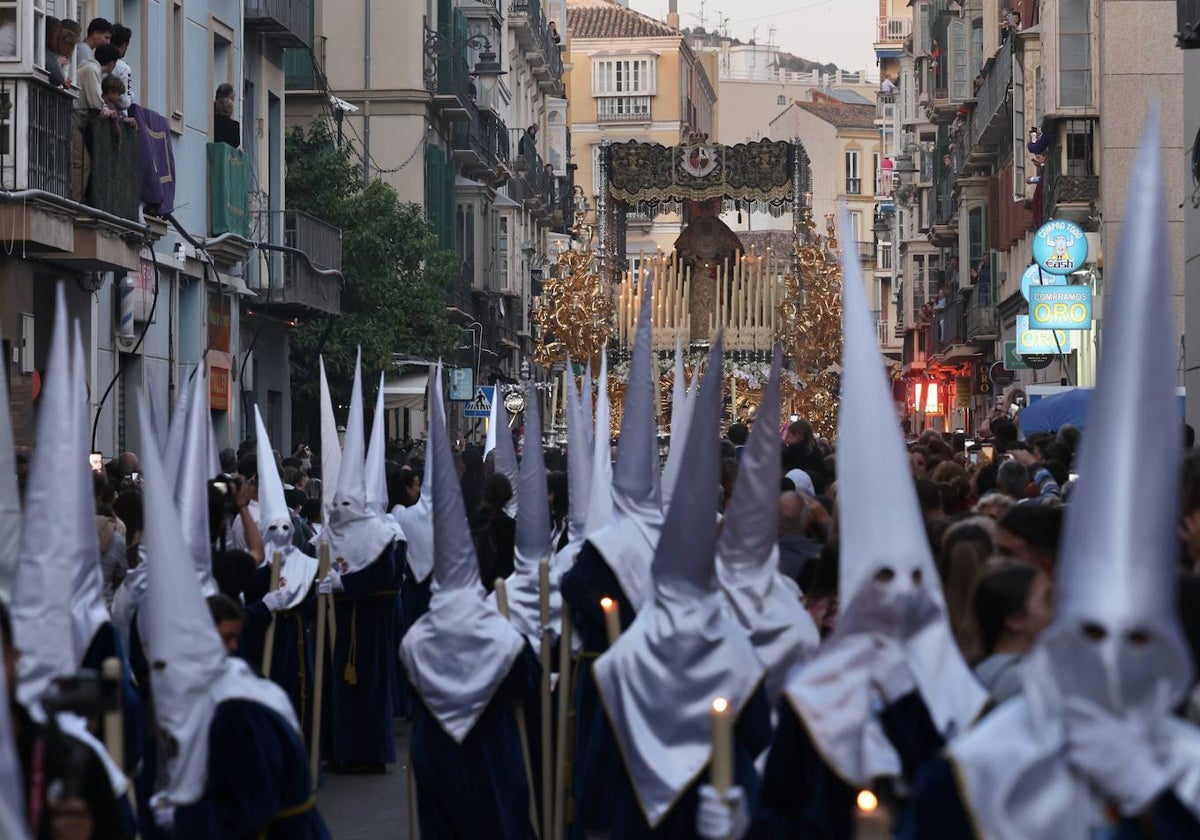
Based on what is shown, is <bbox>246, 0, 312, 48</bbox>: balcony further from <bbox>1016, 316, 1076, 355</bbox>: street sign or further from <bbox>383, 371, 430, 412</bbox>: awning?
<bbox>1016, 316, 1076, 355</bbox>: street sign

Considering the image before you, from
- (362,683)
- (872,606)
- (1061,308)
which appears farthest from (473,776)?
(1061,308)

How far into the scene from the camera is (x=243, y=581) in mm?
9438

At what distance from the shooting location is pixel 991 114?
46.2 m

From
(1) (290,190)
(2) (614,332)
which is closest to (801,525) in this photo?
(2) (614,332)

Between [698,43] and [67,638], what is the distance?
109075 mm

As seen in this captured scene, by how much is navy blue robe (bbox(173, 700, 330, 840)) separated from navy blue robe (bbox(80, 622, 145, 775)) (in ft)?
2.92

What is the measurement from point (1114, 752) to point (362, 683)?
31.5 ft

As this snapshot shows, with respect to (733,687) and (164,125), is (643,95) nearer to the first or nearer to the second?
(164,125)

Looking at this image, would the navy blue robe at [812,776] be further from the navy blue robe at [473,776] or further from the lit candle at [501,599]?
the lit candle at [501,599]

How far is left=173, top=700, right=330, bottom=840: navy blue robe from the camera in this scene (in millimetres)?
6656

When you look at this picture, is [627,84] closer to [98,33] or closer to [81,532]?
[98,33]

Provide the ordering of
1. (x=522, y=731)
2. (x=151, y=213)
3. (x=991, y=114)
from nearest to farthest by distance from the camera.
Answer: (x=522, y=731) → (x=151, y=213) → (x=991, y=114)

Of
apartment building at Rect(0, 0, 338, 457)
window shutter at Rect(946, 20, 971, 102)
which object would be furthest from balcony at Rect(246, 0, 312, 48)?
window shutter at Rect(946, 20, 971, 102)

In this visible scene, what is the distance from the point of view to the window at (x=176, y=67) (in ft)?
85.9
